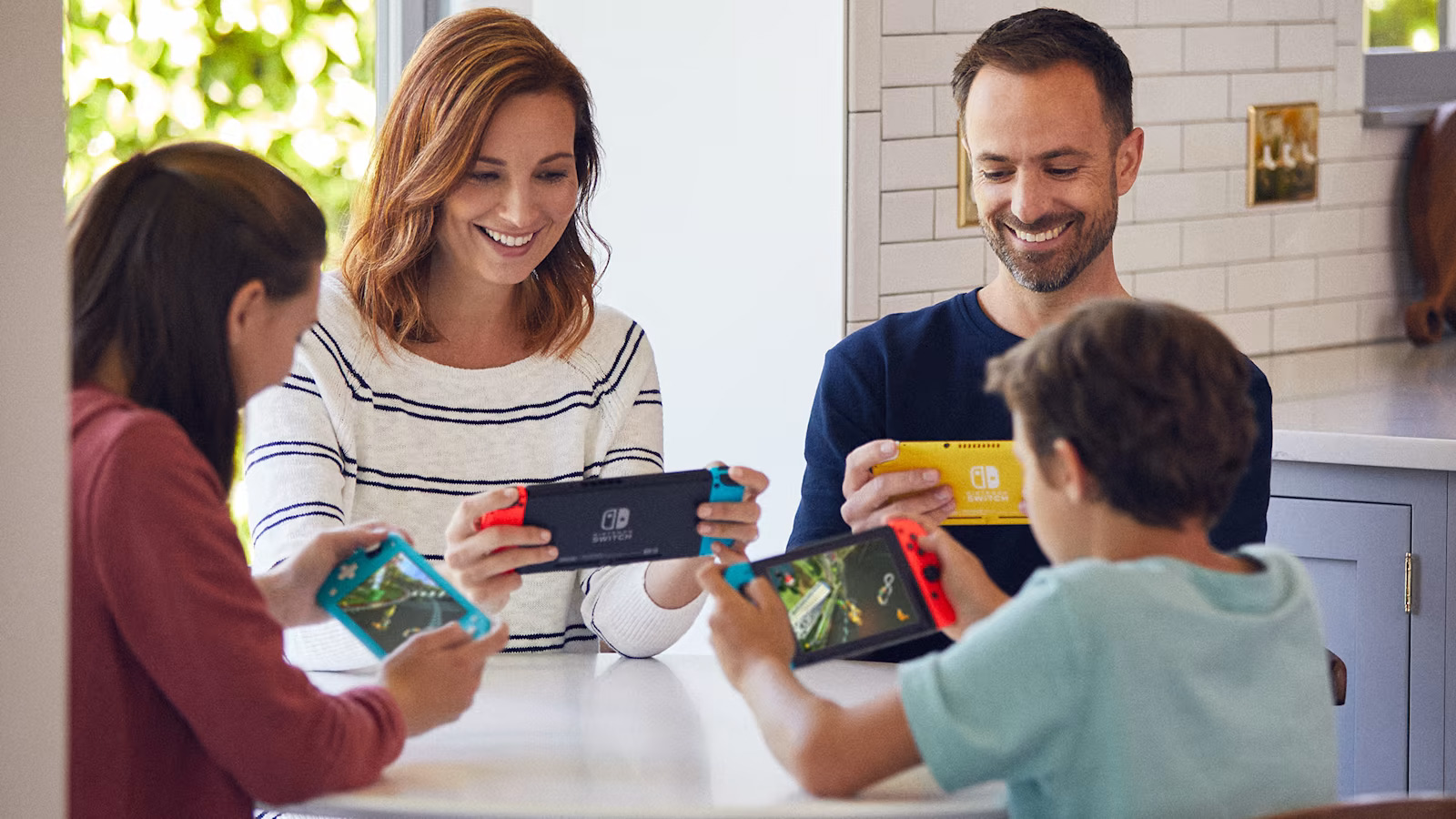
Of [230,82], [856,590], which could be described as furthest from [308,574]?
[230,82]

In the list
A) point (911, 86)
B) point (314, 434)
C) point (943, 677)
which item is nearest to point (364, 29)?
point (911, 86)

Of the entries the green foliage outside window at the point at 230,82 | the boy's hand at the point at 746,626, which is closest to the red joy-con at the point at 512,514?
the boy's hand at the point at 746,626

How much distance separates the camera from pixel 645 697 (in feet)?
5.64

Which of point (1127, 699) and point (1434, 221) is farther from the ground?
point (1434, 221)

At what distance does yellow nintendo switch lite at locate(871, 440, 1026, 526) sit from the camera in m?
1.71

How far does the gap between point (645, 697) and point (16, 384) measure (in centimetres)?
86

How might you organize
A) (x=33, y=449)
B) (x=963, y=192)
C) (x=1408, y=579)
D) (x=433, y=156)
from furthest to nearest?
(x=963, y=192)
(x=1408, y=579)
(x=433, y=156)
(x=33, y=449)

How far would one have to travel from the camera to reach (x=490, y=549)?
5.41ft

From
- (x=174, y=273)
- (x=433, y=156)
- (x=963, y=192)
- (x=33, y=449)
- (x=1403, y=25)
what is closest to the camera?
(x=33, y=449)

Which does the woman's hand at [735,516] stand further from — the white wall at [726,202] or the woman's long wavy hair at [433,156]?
the white wall at [726,202]

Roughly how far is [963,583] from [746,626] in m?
0.22

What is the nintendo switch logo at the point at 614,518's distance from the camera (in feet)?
5.42

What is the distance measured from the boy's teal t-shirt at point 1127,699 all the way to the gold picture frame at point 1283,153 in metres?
2.30

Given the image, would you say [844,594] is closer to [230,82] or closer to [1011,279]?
[1011,279]
